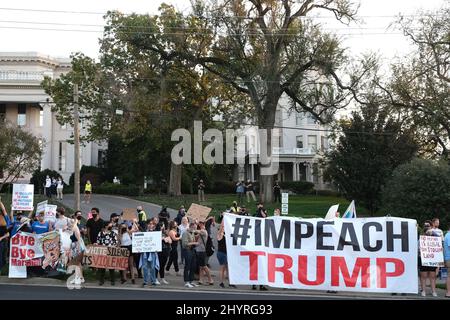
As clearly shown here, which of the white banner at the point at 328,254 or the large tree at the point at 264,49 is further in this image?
the large tree at the point at 264,49

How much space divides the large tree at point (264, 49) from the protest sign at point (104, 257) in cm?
2536

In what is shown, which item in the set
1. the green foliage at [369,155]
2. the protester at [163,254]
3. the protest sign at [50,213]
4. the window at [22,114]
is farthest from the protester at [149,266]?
the window at [22,114]

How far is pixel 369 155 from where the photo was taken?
33344 mm

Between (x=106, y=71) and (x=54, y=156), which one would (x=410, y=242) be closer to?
(x=106, y=71)

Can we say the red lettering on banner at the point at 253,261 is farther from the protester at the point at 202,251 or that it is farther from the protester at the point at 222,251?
the protester at the point at 202,251

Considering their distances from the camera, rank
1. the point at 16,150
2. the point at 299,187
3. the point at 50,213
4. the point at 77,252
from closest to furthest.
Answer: the point at 77,252 → the point at 50,213 → the point at 16,150 → the point at 299,187

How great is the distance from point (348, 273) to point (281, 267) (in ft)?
5.06

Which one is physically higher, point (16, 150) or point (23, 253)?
point (16, 150)

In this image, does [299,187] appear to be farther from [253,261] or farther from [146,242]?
[253,261]

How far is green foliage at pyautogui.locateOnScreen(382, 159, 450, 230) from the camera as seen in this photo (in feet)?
86.0

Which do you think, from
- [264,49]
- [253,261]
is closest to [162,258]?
[253,261]

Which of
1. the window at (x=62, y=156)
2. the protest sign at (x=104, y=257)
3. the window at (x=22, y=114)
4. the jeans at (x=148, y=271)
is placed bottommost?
the jeans at (x=148, y=271)

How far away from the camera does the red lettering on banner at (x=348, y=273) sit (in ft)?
41.5

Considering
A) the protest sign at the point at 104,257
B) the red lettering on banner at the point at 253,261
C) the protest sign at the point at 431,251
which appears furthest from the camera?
the protest sign at the point at 104,257
